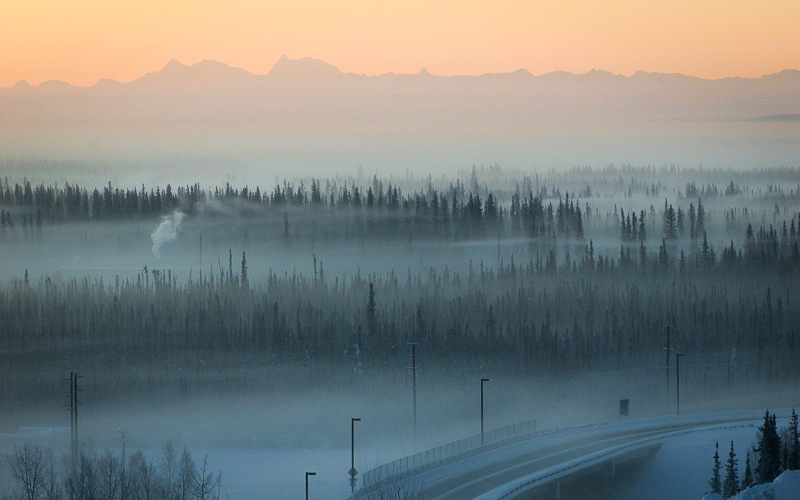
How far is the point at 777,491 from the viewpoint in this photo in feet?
179

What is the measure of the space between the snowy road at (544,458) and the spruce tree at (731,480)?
5.98 metres

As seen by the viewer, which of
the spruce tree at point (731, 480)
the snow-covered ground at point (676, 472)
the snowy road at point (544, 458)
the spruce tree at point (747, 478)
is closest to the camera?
the snowy road at point (544, 458)

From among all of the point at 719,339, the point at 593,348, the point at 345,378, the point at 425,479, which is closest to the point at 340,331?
the point at 345,378

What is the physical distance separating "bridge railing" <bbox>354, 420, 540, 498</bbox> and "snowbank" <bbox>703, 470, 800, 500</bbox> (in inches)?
828

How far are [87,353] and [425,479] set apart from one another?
9195 cm

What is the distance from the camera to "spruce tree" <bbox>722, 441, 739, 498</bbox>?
7912 centimetres

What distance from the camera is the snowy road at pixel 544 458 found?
74.4 meters

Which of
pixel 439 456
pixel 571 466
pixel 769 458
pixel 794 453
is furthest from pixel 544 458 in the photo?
Result: pixel 794 453

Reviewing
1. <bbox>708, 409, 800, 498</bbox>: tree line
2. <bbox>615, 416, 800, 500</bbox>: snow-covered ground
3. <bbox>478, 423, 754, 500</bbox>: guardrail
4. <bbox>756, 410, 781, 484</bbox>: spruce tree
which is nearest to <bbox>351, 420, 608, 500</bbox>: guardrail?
<bbox>478, 423, 754, 500</bbox>: guardrail

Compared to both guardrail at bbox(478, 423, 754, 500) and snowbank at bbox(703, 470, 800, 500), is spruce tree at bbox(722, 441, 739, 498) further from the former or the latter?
snowbank at bbox(703, 470, 800, 500)

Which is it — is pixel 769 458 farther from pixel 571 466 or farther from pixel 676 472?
pixel 676 472

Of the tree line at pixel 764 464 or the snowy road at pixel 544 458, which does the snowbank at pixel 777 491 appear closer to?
the snowy road at pixel 544 458

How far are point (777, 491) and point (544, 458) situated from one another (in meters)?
31.3

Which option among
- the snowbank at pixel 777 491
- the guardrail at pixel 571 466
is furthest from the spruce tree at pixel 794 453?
the snowbank at pixel 777 491
